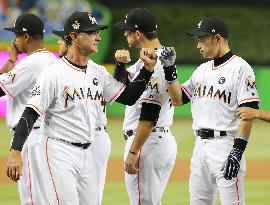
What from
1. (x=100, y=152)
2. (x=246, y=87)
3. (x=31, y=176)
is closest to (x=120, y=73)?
(x=100, y=152)

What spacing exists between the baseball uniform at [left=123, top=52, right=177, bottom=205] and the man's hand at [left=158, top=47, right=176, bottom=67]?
32cm

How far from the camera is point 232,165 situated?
607 centimetres

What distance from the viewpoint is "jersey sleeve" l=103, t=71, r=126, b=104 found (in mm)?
6281

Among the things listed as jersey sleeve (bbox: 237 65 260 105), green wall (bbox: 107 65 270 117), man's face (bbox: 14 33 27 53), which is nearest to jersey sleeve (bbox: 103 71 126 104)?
jersey sleeve (bbox: 237 65 260 105)

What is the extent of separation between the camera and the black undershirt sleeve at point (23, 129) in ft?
18.6

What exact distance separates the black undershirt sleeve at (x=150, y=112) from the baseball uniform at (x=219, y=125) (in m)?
0.38

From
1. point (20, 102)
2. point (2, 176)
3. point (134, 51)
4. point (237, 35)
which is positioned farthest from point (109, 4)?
point (20, 102)

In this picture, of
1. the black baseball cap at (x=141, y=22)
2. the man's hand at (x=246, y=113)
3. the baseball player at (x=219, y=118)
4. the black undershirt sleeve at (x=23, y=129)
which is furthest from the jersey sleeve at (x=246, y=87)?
the black undershirt sleeve at (x=23, y=129)

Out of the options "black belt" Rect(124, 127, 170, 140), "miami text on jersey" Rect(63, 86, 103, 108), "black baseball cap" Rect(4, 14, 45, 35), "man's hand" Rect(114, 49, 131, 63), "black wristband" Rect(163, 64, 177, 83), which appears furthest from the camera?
"black baseball cap" Rect(4, 14, 45, 35)

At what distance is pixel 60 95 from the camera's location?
5.92 m

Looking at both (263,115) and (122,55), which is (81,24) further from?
(263,115)

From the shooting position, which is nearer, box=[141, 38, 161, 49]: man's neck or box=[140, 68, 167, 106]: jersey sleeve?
box=[140, 68, 167, 106]: jersey sleeve

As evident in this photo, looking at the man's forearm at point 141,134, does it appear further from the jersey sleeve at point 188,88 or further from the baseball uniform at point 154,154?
the jersey sleeve at point 188,88

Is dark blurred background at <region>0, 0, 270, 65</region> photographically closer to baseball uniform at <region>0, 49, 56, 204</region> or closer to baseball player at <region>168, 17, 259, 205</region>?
baseball uniform at <region>0, 49, 56, 204</region>
